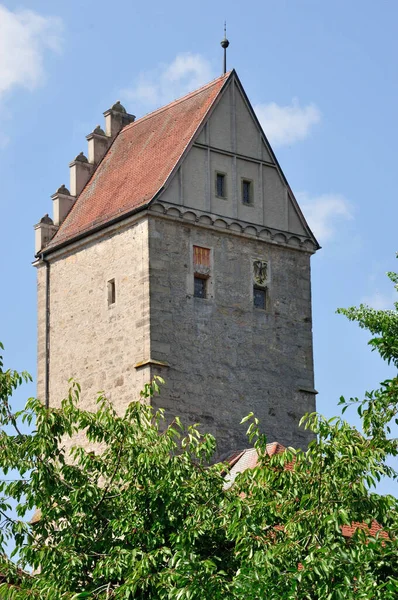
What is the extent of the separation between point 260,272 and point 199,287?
1768mm

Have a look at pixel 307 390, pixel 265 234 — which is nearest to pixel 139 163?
pixel 265 234

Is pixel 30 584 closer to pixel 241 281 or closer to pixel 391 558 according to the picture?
pixel 391 558

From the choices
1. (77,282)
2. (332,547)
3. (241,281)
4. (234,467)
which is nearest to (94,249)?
(77,282)

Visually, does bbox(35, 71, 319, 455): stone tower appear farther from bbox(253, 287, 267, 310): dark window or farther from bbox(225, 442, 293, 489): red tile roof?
bbox(225, 442, 293, 489): red tile roof

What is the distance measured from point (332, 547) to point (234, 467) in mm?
13830

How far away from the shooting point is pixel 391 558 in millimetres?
21062

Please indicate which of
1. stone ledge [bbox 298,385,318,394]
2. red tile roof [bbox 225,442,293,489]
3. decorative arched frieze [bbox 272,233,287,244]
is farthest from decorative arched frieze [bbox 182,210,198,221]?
red tile roof [bbox 225,442,293,489]

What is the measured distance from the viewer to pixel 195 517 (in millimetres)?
23859

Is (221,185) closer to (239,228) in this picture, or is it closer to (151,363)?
(239,228)

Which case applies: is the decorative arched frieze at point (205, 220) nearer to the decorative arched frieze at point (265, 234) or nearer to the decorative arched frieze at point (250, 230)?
the decorative arched frieze at point (250, 230)

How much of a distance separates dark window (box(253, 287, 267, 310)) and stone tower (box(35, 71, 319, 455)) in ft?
0.15

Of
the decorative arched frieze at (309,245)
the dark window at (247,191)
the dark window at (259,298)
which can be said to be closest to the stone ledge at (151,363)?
the dark window at (259,298)

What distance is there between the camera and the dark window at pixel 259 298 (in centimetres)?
3803

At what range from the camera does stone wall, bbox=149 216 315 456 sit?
36125 mm
